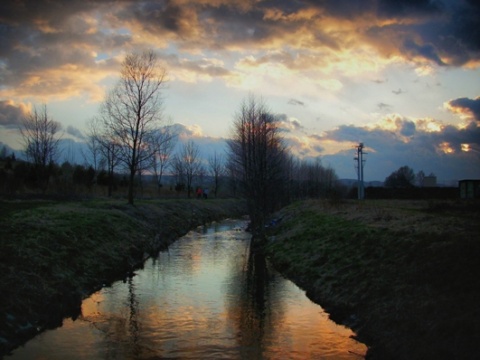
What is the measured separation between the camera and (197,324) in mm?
13523

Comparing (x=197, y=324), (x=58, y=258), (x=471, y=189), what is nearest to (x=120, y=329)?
(x=197, y=324)

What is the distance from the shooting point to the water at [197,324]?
442 inches

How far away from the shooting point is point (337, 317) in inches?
560

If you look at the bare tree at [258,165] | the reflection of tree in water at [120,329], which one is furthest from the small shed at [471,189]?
the reflection of tree in water at [120,329]

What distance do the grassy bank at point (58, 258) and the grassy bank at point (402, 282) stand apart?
902 centimetres

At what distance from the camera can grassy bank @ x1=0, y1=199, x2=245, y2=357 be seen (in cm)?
1255

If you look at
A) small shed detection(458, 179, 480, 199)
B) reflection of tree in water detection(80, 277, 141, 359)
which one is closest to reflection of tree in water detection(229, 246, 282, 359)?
reflection of tree in water detection(80, 277, 141, 359)

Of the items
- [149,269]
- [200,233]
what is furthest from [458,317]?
[200,233]

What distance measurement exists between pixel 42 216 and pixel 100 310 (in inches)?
351

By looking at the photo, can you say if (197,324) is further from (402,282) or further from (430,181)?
(430,181)

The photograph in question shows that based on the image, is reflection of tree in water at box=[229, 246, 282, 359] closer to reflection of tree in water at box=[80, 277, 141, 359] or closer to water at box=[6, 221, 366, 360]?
water at box=[6, 221, 366, 360]

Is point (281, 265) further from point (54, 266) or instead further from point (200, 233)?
point (200, 233)

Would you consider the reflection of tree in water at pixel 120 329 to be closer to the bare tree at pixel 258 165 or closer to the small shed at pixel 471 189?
the bare tree at pixel 258 165

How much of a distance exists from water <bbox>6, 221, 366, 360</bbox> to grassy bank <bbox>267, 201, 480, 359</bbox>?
889 millimetres
